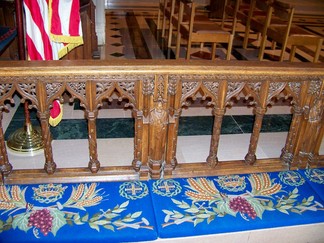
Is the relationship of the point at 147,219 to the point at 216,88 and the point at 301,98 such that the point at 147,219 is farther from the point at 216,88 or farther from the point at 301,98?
the point at 301,98

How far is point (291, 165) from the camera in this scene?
2.02m

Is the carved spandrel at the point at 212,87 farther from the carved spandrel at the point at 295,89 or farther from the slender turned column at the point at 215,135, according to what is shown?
the carved spandrel at the point at 295,89

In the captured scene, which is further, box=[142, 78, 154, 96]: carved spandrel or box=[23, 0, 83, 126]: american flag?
box=[23, 0, 83, 126]: american flag

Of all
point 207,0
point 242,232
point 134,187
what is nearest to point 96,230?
point 134,187

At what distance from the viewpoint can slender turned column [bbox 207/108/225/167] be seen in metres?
1.70

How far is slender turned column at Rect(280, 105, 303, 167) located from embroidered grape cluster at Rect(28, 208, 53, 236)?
53.3 inches

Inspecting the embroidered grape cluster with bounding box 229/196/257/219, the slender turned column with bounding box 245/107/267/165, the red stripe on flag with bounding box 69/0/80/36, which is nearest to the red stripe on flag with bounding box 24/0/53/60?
the red stripe on flag with bounding box 69/0/80/36

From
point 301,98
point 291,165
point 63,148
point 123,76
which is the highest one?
point 123,76

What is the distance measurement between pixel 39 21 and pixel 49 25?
61mm

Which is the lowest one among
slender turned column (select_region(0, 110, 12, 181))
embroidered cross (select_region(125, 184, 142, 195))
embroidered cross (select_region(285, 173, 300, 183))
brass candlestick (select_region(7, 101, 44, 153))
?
brass candlestick (select_region(7, 101, 44, 153))

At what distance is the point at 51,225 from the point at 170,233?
1.82 feet

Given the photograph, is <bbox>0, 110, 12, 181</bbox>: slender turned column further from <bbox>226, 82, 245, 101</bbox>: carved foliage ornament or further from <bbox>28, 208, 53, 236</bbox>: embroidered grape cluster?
<bbox>226, 82, 245, 101</bbox>: carved foliage ornament

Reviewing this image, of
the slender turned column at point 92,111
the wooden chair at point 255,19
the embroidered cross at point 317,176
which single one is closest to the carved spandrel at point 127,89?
the slender turned column at point 92,111

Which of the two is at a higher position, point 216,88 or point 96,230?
point 216,88
